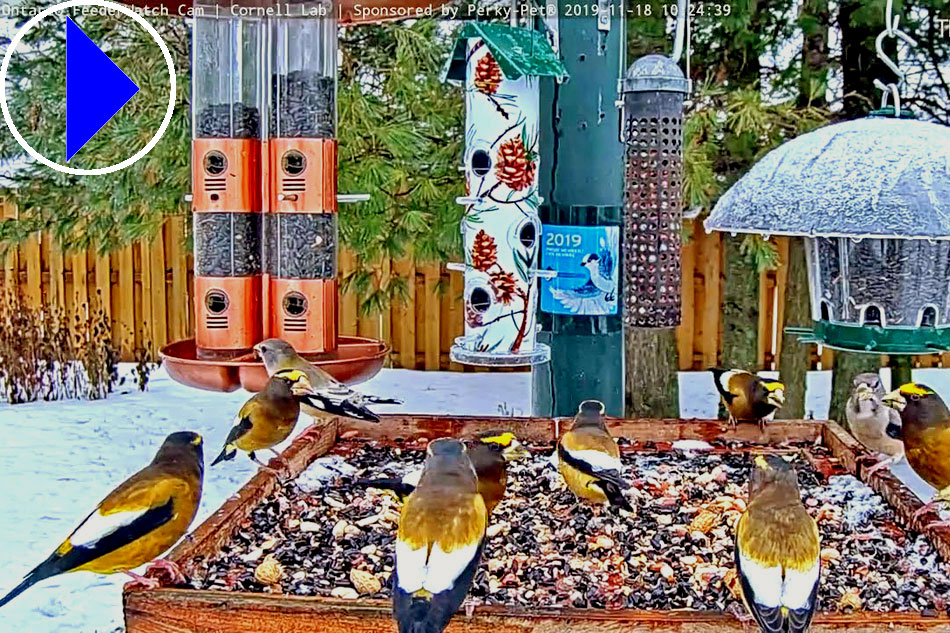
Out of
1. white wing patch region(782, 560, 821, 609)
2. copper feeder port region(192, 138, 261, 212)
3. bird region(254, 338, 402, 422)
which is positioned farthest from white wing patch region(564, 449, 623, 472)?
copper feeder port region(192, 138, 261, 212)

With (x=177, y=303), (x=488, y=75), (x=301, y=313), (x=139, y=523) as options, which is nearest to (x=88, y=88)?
(x=301, y=313)

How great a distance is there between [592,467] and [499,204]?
132 cm

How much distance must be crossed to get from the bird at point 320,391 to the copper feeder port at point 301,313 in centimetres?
23

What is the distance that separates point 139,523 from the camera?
9.07 ft

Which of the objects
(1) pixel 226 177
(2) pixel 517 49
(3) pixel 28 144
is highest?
(2) pixel 517 49

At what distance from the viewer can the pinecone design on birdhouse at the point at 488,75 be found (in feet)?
13.1

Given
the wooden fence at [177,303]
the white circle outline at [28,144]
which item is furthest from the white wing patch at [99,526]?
the wooden fence at [177,303]

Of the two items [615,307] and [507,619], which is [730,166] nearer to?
[615,307]

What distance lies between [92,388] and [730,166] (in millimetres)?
5204

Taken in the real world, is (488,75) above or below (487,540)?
above

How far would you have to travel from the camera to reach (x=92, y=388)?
8.94 meters

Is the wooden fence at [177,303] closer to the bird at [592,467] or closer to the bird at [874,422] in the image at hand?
the bird at [874,422]

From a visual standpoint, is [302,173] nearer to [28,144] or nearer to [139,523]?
[139,523]

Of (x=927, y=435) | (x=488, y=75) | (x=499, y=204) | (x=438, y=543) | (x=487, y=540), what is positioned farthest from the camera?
(x=499, y=204)
